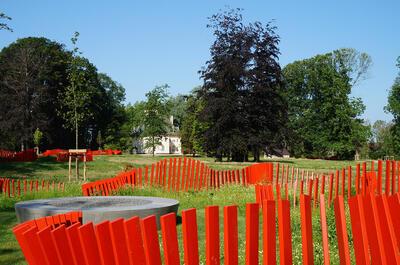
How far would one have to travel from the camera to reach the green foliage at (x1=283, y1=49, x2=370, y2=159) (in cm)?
6831

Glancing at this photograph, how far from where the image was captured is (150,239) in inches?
114

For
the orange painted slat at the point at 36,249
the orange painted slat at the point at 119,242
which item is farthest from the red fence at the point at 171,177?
the orange painted slat at the point at 119,242

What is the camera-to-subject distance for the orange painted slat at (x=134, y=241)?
292 cm

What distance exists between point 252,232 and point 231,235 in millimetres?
137

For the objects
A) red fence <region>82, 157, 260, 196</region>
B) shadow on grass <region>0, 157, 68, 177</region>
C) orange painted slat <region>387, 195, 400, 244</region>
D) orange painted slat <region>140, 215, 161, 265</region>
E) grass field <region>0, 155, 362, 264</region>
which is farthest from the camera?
shadow on grass <region>0, 157, 68, 177</region>

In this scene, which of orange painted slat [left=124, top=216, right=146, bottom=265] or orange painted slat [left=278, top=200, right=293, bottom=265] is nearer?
orange painted slat [left=124, top=216, right=146, bottom=265]

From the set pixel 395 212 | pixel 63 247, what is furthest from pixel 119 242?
pixel 395 212

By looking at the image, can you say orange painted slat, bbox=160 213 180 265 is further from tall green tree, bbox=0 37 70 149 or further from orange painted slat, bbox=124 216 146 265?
tall green tree, bbox=0 37 70 149

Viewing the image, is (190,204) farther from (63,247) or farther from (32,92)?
(32,92)

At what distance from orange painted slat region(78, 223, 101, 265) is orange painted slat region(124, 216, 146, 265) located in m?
0.24

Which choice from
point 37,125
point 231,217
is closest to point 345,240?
point 231,217

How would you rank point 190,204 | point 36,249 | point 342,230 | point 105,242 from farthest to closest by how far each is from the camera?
1. point 190,204
2. point 342,230
3. point 36,249
4. point 105,242

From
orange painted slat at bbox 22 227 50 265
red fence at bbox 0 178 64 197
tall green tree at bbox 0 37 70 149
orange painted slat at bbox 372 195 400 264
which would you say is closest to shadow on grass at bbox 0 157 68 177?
red fence at bbox 0 178 64 197

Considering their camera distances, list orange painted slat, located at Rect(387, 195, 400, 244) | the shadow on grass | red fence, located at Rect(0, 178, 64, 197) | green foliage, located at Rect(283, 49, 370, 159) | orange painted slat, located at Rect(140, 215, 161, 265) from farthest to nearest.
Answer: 1. green foliage, located at Rect(283, 49, 370, 159)
2. the shadow on grass
3. red fence, located at Rect(0, 178, 64, 197)
4. orange painted slat, located at Rect(387, 195, 400, 244)
5. orange painted slat, located at Rect(140, 215, 161, 265)
